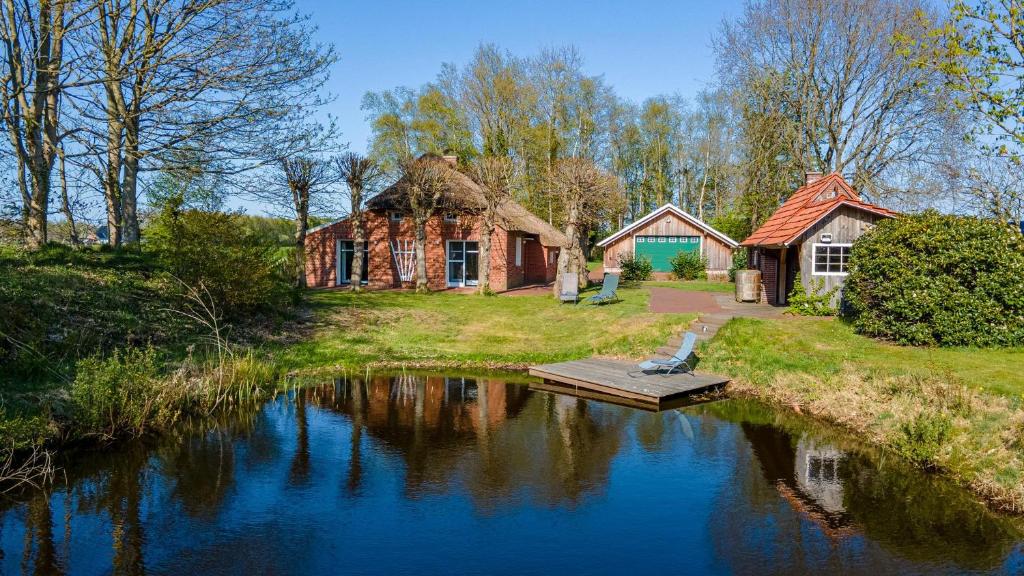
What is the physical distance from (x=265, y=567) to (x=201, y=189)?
11.0 metres

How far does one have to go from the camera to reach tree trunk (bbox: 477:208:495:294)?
23.5 metres

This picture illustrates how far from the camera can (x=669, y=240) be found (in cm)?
3438

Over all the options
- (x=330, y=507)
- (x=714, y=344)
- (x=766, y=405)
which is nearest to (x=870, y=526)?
(x=766, y=405)

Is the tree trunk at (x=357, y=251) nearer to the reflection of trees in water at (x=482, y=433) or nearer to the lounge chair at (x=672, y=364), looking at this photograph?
the reflection of trees in water at (x=482, y=433)

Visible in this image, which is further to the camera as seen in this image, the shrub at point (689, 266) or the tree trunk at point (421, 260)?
the shrub at point (689, 266)

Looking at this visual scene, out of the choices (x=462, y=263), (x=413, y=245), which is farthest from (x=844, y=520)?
(x=413, y=245)

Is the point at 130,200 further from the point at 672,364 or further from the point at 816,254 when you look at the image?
the point at 816,254

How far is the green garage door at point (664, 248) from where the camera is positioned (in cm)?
3425

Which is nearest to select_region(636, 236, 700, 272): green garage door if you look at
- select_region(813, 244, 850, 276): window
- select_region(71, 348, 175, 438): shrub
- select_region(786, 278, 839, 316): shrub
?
select_region(813, 244, 850, 276): window

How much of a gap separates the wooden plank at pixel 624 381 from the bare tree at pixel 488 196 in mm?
11225

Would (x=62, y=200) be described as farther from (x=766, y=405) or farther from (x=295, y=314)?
(x=766, y=405)

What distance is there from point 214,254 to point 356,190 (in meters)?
10.3

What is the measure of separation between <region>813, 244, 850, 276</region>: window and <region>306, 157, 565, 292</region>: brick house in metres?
11.4

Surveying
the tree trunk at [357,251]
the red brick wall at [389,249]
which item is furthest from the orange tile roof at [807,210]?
the tree trunk at [357,251]
